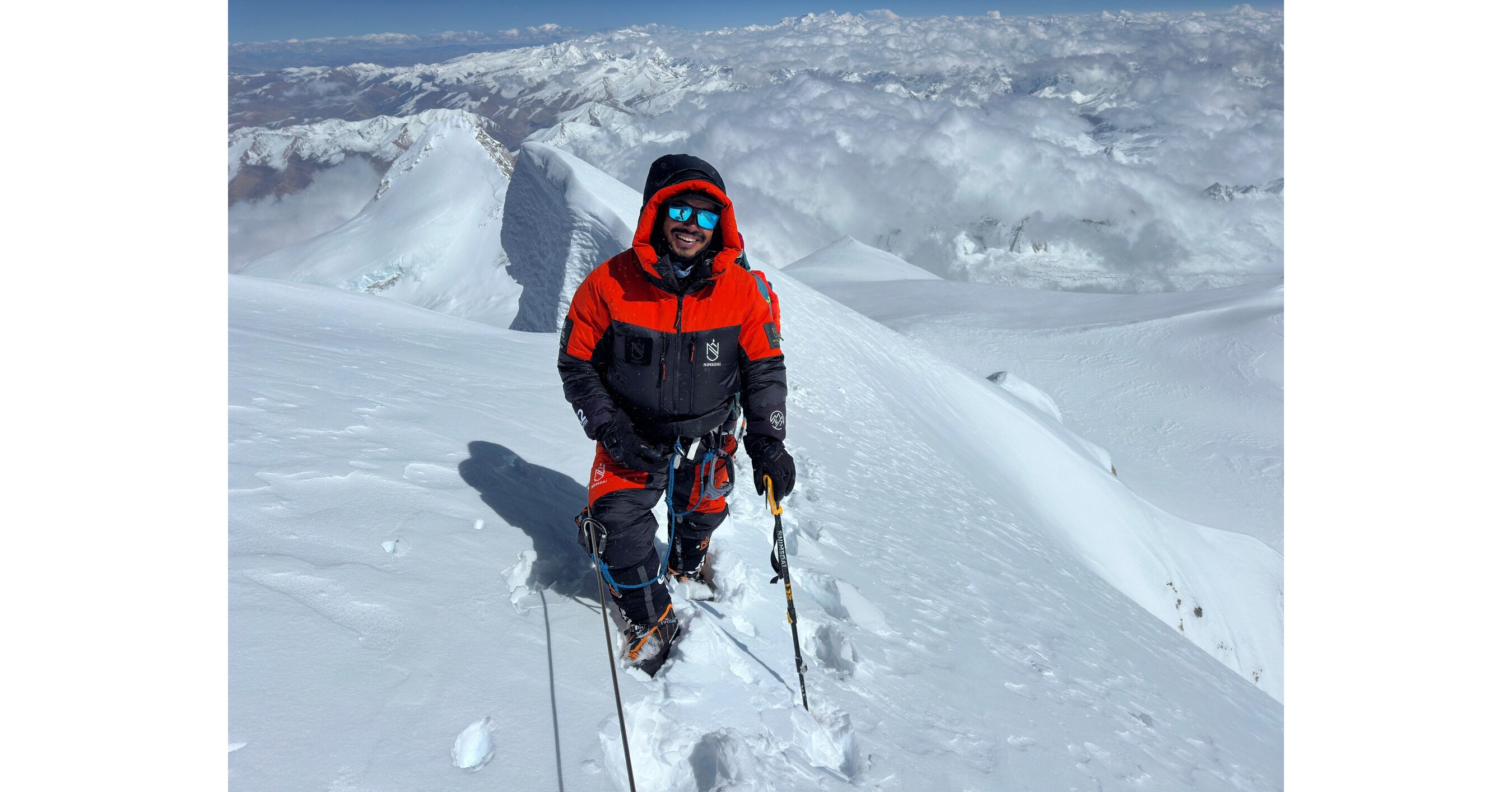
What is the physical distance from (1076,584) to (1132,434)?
2130cm

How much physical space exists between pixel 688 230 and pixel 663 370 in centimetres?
59

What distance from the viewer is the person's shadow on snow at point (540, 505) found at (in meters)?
3.18

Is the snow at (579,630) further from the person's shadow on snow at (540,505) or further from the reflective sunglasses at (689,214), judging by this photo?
the reflective sunglasses at (689,214)

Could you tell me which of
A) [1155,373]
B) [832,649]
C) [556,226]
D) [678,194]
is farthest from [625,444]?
[1155,373]

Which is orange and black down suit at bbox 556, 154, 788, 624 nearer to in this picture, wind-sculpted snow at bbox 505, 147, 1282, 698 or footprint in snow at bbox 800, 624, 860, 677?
footprint in snow at bbox 800, 624, 860, 677

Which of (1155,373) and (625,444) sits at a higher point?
(625,444)

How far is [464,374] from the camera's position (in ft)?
19.4

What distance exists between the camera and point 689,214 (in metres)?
2.81

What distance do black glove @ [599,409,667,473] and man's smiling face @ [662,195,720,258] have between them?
0.74 meters

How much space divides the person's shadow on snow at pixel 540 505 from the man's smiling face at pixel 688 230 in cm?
155

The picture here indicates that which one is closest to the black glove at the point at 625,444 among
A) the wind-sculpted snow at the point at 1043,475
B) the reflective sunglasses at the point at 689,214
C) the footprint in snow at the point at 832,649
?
the reflective sunglasses at the point at 689,214

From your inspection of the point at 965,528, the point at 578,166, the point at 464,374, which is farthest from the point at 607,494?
the point at 578,166

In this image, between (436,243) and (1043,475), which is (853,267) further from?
(436,243)

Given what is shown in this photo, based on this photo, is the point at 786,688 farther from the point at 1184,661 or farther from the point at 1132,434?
the point at 1132,434
